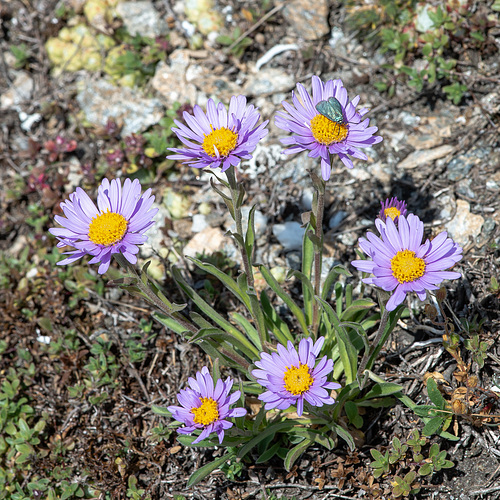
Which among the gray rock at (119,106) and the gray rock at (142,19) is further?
the gray rock at (142,19)

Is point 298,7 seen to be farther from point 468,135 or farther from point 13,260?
point 13,260

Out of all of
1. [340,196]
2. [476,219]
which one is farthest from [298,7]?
[476,219]

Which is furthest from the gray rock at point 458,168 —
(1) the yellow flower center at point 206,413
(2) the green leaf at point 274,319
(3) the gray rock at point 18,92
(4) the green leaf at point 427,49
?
(3) the gray rock at point 18,92

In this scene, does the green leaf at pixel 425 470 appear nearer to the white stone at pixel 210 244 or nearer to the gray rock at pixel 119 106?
the white stone at pixel 210 244

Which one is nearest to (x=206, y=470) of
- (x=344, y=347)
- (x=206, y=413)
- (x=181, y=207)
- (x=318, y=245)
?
(x=206, y=413)

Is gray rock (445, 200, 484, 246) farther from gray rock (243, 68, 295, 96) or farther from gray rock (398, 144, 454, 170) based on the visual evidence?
gray rock (243, 68, 295, 96)
